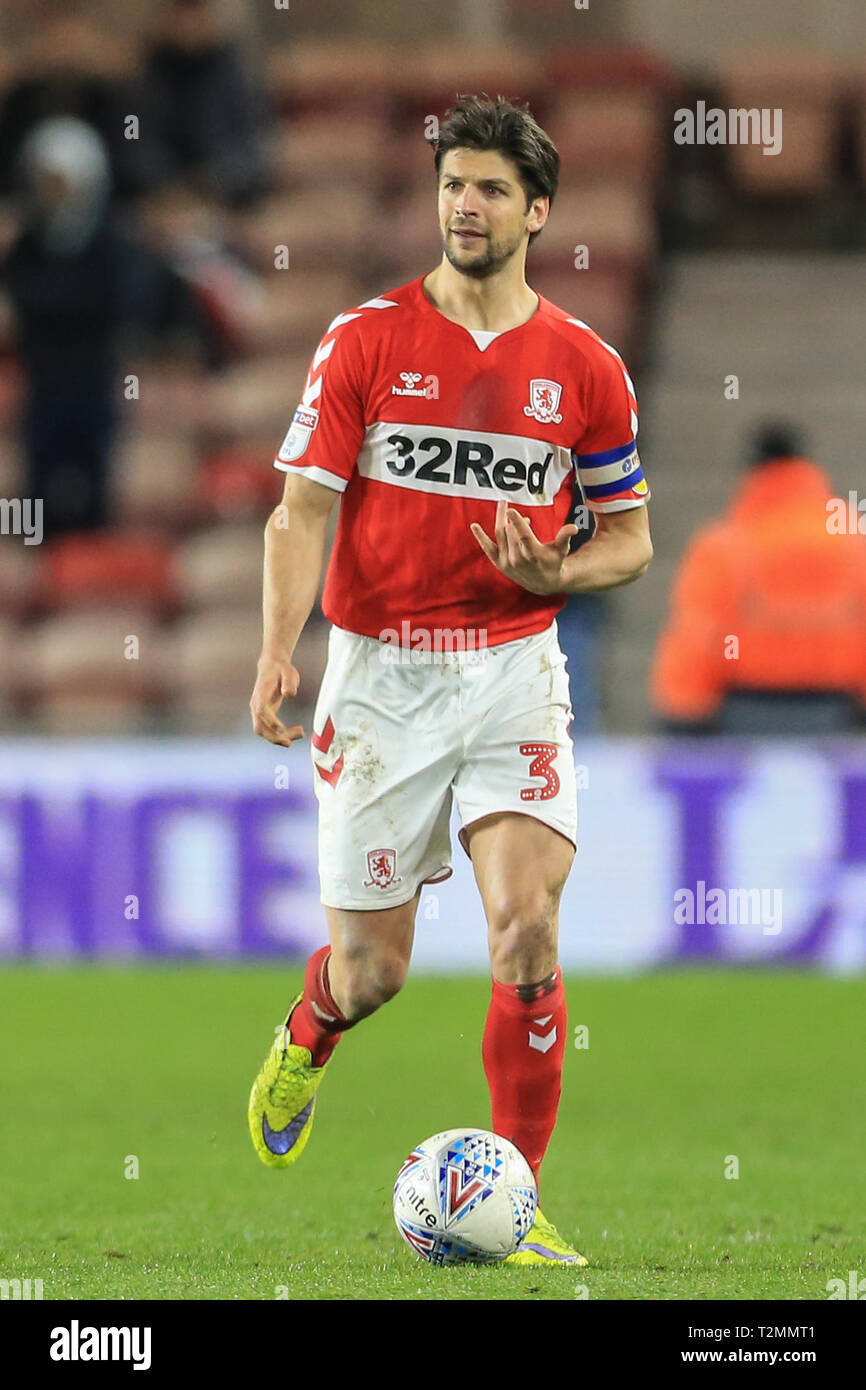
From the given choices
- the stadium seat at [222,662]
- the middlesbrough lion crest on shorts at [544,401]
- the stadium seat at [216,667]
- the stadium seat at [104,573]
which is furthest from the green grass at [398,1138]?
the stadium seat at [104,573]

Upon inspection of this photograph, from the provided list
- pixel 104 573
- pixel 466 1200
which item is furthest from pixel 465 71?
pixel 466 1200

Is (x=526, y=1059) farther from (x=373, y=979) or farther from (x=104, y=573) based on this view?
(x=104, y=573)

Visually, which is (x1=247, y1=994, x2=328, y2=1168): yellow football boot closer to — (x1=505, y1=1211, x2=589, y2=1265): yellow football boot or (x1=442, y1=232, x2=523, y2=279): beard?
(x1=505, y1=1211, x2=589, y2=1265): yellow football boot

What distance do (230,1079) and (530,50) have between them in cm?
944

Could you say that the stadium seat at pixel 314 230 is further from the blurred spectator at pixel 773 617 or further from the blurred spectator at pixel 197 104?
the blurred spectator at pixel 773 617

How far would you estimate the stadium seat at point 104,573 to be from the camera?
1360 cm

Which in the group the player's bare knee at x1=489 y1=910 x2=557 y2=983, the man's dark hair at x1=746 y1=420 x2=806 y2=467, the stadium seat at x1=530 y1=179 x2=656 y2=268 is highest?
the stadium seat at x1=530 y1=179 x2=656 y2=268

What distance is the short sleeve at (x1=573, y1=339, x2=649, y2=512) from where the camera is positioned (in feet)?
17.3

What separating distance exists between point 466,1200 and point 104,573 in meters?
9.16

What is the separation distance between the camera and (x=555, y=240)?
15.0m

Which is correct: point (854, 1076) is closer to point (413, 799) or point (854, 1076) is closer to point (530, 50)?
point (413, 799)

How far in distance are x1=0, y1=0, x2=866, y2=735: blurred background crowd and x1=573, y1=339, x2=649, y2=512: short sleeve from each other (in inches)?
232

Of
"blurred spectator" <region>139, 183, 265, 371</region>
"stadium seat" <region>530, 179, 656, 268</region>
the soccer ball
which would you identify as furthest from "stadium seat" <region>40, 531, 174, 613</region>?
the soccer ball
